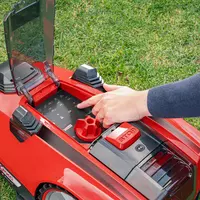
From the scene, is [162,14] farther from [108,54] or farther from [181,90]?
[181,90]

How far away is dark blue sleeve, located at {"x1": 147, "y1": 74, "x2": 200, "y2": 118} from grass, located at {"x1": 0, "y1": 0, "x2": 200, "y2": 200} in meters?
0.61

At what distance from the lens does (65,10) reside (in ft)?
7.04

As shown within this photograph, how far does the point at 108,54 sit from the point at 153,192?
0.94 meters

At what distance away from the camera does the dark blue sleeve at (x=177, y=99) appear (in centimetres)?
105

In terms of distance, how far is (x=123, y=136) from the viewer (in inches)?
44.9

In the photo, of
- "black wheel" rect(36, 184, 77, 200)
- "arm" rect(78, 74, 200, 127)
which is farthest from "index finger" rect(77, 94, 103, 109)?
"black wheel" rect(36, 184, 77, 200)

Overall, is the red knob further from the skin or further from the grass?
the grass

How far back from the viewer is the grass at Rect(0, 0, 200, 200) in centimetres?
187

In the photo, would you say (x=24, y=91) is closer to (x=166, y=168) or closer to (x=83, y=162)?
(x=83, y=162)

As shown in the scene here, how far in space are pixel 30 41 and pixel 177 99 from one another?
1.35ft

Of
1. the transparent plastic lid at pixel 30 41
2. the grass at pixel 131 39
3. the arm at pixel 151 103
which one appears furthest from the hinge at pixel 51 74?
the grass at pixel 131 39

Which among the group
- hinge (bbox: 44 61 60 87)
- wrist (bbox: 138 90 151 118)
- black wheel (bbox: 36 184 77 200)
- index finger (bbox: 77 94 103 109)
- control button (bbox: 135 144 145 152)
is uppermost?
wrist (bbox: 138 90 151 118)

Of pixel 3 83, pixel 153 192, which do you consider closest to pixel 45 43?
pixel 3 83

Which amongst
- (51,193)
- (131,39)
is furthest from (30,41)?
(131,39)
